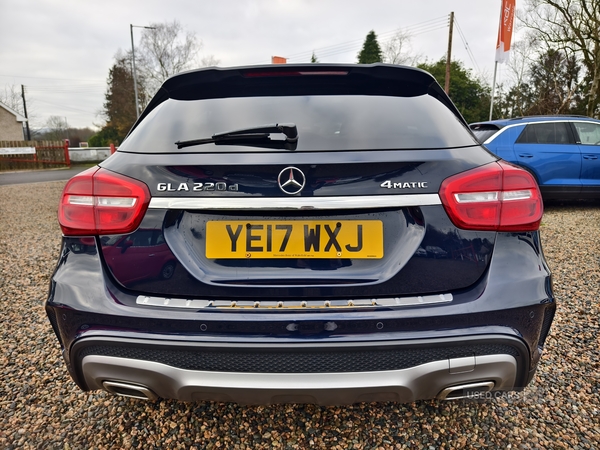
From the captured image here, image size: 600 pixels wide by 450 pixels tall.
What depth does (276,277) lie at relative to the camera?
54.1 inches

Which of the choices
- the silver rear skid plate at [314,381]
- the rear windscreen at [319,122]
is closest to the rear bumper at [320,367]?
the silver rear skid plate at [314,381]

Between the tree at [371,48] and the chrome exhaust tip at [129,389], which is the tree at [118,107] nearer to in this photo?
the tree at [371,48]

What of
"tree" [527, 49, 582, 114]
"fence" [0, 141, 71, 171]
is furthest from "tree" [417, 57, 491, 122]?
"fence" [0, 141, 71, 171]

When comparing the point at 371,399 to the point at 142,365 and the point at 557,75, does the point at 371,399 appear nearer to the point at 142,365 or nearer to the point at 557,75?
the point at 142,365

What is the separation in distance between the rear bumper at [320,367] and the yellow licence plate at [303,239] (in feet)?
0.99

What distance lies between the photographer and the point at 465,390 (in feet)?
4.62

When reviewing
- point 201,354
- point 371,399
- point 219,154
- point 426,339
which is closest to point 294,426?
point 371,399

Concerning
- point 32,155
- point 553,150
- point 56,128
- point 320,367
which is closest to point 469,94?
point 553,150

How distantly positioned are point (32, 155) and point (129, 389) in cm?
2828

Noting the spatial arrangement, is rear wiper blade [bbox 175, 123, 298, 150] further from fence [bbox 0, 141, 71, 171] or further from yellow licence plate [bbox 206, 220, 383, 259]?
fence [bbox 0, 141, 71, 171]

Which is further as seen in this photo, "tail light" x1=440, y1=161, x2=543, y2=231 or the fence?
the fence

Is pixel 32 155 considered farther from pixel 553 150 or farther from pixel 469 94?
pixel 469 94

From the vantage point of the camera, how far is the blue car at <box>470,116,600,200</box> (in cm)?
656

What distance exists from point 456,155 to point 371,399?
907mm
